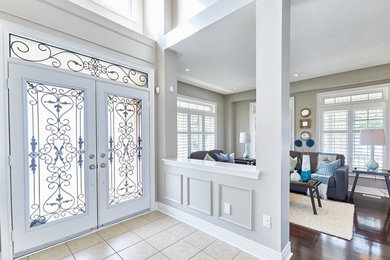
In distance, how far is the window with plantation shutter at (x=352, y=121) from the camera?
418cm

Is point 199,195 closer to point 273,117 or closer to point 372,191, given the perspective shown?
point 273,117

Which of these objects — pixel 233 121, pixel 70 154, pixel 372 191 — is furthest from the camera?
pixel 233 121

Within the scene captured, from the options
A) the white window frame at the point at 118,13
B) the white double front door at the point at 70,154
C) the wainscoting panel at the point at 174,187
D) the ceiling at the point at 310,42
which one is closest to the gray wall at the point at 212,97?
the ceiling at the point at 310,42

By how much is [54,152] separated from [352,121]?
246 inches

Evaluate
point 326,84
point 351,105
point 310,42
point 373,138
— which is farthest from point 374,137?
point 310,42

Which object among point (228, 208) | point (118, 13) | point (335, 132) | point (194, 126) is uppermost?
point (118, 13)

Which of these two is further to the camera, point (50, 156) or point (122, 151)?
point (122, 151)

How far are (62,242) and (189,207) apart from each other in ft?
5.51

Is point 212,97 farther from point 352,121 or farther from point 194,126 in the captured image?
point 352,121

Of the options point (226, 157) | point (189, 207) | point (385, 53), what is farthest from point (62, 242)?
point (385, 53)

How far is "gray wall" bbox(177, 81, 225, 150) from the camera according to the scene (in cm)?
541

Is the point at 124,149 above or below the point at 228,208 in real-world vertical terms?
above

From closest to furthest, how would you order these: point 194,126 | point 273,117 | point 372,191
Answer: point 273,117, point 372,191, point 194,126

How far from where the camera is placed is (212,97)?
6.45m
